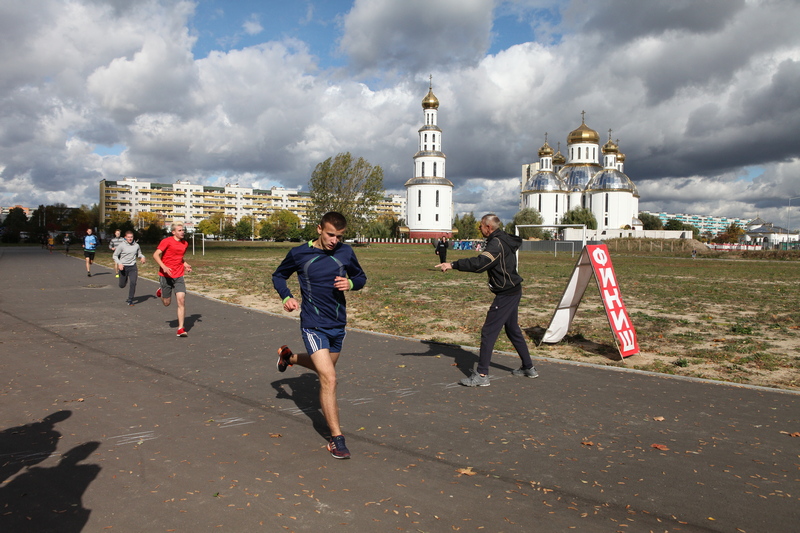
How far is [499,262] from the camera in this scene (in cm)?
673

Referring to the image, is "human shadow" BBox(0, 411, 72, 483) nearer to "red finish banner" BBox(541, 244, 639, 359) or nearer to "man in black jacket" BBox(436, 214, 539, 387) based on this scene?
"man in black jacket" BBox(436, 214, 539, 387)

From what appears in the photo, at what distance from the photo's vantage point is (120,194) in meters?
186

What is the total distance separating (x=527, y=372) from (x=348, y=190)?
6875 cm

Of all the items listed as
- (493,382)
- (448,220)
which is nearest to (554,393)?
(493,382)

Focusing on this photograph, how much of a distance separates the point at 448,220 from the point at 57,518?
106 meters

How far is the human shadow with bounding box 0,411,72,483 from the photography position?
4152 millimetres

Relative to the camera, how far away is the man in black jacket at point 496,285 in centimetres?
664

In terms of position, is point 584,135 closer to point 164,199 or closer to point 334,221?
point 334,221

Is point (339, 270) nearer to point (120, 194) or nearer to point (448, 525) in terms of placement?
point (448, 525)

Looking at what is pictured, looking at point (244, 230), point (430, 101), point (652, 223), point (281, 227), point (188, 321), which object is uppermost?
point (430, 101)

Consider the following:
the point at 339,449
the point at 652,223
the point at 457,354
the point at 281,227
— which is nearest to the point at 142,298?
the point at 457,354

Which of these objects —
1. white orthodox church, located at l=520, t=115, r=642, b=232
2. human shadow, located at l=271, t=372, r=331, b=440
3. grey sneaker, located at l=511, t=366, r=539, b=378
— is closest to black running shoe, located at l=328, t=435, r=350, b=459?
human shadow, located at l=271, t=372, r=331, b=440

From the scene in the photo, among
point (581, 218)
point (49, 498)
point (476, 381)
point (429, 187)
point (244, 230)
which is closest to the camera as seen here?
point (49, 498)

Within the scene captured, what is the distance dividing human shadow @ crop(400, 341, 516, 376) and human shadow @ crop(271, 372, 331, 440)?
6.40 ft
